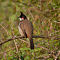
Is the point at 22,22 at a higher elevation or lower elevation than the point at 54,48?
higher

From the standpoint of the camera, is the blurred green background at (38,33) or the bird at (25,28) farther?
the bird at (25,28)

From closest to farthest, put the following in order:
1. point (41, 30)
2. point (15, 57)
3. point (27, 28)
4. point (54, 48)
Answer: point (15, 57)
point (54, 48)
point (27, 28)
point (41, 30)

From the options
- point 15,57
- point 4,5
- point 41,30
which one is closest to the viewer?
point 15,57

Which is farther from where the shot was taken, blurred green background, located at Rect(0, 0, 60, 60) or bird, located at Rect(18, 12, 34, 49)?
bird, located at Rect(18, 12, 34, 49)

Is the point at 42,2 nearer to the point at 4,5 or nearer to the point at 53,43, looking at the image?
the point at 53,43

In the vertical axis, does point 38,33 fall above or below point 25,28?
below

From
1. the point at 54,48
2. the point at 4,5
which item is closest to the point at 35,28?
the point at 54,48

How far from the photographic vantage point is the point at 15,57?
4191 mm

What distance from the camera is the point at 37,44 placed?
576cm

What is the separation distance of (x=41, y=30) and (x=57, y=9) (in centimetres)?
70

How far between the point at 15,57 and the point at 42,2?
2933 mm

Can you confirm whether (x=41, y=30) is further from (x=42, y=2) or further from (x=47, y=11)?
(x=42, y=2)

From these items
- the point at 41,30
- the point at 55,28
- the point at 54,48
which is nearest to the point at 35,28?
the point at 41,30

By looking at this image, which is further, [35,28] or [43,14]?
[43,14]
